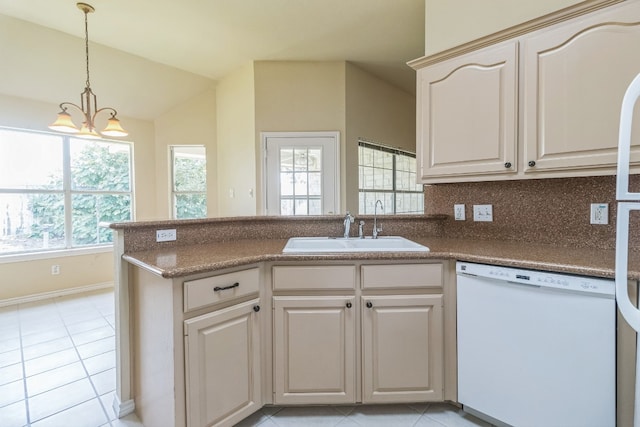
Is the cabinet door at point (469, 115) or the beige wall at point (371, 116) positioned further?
the beige wall at point (371, 116)

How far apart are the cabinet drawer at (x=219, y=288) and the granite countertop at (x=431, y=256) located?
0.06 meters

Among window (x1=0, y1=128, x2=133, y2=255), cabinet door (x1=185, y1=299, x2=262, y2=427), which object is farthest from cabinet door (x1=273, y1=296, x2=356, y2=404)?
window (x1=0, y1=128, x2=133, y2=255)

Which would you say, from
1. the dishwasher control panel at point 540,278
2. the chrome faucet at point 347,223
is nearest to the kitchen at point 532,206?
the dishwasher control panel at point 540,278

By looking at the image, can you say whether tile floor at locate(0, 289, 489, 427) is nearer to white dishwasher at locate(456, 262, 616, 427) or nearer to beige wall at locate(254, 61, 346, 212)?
white dishwasher at locate(456, 262, 616, 427)

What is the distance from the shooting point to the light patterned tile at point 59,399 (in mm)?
1703

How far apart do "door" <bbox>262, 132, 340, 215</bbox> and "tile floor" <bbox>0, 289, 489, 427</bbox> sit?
7.29 feet

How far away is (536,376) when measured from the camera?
1.33 m

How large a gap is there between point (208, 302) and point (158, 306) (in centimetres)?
24

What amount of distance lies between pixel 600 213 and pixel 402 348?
50.7 inches

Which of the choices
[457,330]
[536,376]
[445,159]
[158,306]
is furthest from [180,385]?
[445,159]

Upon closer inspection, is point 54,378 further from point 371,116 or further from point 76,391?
point 371,116

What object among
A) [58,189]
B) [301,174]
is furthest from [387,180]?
[58,189]

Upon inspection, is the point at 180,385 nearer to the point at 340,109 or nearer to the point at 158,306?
the point at 158,306

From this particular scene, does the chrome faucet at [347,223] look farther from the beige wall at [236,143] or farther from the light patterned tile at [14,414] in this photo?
the beige wall at [236,143]
